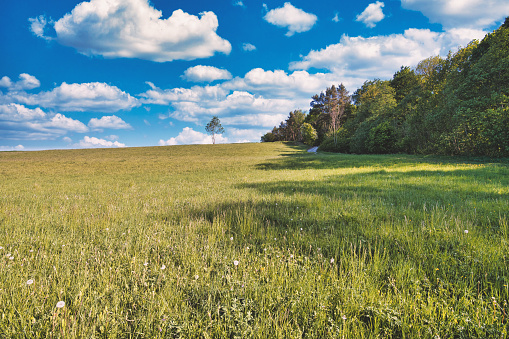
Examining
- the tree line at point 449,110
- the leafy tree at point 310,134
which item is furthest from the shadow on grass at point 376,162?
the leafy tree at point 310,134

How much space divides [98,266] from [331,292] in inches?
114

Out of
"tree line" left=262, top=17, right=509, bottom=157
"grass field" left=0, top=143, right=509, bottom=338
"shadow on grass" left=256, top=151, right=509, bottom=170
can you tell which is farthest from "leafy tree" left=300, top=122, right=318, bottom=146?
"grass field" left=0, top=143, right=509, bottom=338

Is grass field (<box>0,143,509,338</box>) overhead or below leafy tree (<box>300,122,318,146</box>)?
below

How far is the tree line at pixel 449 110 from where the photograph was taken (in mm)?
19375

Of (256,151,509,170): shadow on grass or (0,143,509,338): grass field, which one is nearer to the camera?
(0,143,509,338): grass field

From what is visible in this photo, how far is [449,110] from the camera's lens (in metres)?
23.8

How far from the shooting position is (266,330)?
A: 6.01 ft

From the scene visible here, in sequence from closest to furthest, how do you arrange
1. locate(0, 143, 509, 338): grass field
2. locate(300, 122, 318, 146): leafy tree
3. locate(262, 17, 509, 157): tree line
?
1. locate(0, 143, 509, 338): grass field
2. locate(262, 17, 509, 157): tree line
3. locate(300, 122, 318, 146): leafy tree

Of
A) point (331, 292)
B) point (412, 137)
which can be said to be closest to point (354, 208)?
point (331, 292)

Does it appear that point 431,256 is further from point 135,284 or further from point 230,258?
point 135,284

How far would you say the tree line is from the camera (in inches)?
763

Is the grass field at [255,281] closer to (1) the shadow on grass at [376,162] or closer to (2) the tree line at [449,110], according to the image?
(1) the shadow on grass at [376,162]

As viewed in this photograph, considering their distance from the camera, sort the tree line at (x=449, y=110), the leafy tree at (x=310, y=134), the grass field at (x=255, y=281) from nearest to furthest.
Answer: the grass field at (x=255, y=281)
the tree line at (x=449, y=110)
the leafy tree at (x=310, y=134)

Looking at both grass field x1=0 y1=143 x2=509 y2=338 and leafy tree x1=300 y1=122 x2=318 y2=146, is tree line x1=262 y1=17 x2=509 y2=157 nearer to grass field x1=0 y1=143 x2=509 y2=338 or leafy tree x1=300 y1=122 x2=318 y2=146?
grass field x1=0 y1=143 x2=509 y2=338
